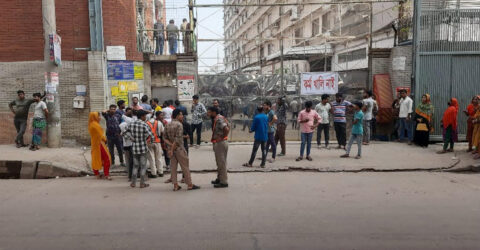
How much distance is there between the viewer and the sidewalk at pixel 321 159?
27.0ft

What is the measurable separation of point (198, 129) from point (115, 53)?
11.5 ft

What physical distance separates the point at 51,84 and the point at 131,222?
6.43 meters

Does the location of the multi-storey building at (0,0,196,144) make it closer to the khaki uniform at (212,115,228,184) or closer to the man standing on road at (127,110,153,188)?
the man standing on road at (127,110,153,188)

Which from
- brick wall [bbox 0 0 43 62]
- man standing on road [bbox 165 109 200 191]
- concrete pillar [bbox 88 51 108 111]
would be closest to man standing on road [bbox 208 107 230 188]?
man standing on road [bbox 165 109 200 191]

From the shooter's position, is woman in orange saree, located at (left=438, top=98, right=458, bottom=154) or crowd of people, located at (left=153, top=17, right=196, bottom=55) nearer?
woman in orange saree, located at (left=438, top=98, right=458, bottom=154)

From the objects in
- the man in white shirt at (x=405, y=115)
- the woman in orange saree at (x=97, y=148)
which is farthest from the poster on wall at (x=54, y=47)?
the man in white shirt at (x=405, y=115)

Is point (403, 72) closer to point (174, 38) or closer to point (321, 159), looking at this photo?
point (321, 159)

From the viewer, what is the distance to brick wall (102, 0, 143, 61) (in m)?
10.9

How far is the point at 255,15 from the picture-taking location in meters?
42.3

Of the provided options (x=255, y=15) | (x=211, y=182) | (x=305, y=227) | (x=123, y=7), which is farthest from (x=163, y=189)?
(x=255, y=15)

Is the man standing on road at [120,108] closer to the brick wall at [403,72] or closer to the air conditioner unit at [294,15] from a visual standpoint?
the brick wall at [403,72]

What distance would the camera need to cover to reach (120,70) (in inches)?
443

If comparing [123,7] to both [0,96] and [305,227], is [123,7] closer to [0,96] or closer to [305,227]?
[0,96]

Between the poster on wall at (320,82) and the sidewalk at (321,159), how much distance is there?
250 centimetres
